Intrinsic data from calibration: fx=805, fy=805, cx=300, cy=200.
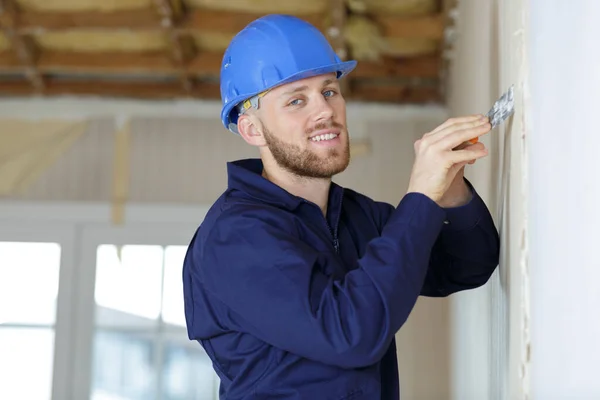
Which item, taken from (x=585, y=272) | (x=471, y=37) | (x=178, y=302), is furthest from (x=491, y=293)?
(x=178, y=302)

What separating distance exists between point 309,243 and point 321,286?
0.18m

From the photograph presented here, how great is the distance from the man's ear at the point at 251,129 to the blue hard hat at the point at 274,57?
4 centimetres

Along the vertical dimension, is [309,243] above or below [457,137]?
below

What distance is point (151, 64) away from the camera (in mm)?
4598

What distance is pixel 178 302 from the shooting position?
4.67m

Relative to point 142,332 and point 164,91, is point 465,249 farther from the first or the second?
point 164,91

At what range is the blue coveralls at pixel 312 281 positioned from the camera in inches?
52.5

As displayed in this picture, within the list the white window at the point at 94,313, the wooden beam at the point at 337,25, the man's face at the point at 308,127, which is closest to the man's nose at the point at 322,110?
the man's face at the point at 308,127

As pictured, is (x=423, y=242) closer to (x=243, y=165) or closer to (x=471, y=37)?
(x=243, y=165)

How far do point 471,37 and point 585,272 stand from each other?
2.18 metres

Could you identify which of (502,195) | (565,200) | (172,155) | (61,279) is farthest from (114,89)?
(565,200)

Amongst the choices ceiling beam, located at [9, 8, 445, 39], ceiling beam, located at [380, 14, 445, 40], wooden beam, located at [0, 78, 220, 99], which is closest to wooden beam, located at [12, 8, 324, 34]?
ceiling beam, located at [9, 8, 445, 39]

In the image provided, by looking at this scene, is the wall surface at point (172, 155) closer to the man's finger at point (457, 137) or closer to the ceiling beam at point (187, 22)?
the ceiling beam at point (187, 22)

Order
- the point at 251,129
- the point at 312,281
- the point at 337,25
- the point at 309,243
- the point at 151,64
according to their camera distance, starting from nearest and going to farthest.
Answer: the point at 312,281, the point at 309,243, the point at 251,129, the point at 337,25, the point at 151,64
